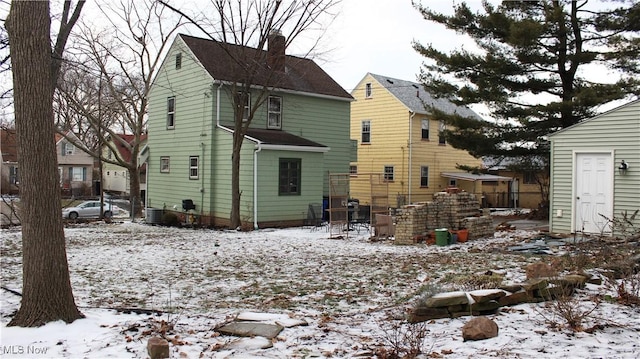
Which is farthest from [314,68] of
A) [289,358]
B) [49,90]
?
[289,358]

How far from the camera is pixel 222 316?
6.37m

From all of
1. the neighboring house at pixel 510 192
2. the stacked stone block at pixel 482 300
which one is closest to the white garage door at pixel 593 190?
the stacked stone block at pixel 482 300

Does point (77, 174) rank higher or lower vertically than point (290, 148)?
lower

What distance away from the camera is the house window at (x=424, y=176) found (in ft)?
104

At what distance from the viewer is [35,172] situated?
5.76 meters

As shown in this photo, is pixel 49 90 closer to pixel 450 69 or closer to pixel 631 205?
pixel 631 205

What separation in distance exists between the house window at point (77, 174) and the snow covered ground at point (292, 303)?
Result: 39941 mm

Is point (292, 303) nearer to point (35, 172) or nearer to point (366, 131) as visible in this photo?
point (35, 172)

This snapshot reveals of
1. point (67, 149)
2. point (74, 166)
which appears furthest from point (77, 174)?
point (67, 149)

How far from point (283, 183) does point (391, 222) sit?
18.4ft

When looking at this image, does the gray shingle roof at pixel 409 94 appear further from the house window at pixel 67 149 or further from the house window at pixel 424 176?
the house window at pixel 67 149

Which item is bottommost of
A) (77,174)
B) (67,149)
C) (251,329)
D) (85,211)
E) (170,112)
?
(85,211)

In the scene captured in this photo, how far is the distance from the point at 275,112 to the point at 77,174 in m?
35.7

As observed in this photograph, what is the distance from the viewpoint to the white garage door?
1414 cm
